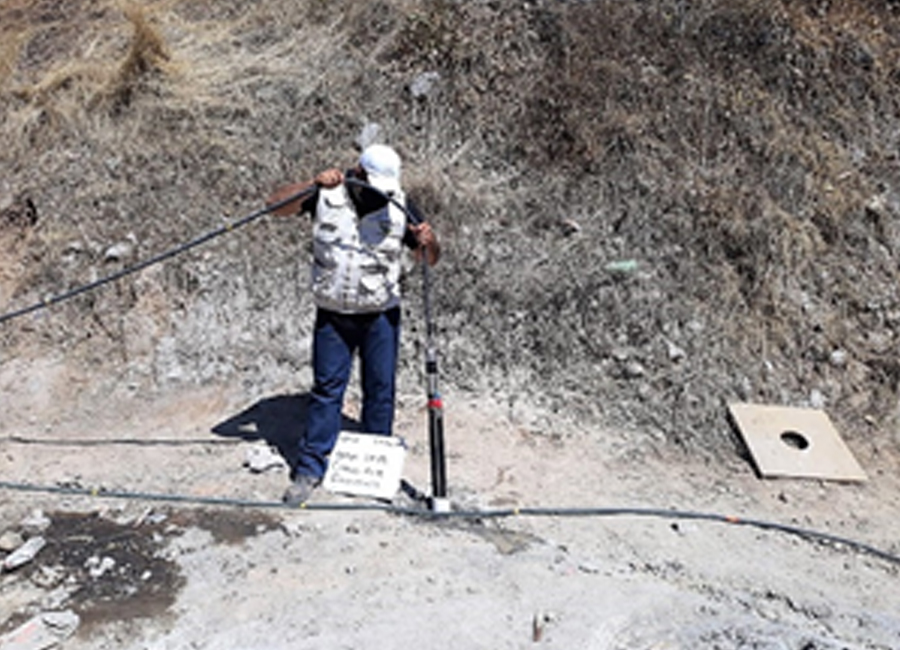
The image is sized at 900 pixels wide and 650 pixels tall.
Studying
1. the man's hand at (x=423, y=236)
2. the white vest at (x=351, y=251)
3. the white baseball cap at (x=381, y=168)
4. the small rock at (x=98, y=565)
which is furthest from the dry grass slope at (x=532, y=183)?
the small rock at (x=98, y=565)

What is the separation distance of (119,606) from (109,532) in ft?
1.90

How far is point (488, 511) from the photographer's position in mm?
A: 4230

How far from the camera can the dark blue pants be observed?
4258mm

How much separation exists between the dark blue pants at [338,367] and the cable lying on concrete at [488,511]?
0.28 metres

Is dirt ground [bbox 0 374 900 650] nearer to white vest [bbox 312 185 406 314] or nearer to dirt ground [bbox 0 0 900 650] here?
dirt ground [bbox 0 0 900 650]

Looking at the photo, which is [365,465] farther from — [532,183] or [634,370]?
[532,183]

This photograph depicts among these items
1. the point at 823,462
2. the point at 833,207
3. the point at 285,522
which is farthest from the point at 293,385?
the point at 833,207

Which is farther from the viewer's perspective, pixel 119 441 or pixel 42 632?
pixel 119 441

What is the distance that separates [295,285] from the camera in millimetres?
5766

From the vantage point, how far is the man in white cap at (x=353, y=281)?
13.5ft

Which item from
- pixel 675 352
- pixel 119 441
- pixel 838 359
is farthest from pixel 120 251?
pixel 838 359

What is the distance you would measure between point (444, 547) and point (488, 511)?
1.23ft

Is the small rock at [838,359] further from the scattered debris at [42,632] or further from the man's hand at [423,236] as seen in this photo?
the scattered debris at [42,632]

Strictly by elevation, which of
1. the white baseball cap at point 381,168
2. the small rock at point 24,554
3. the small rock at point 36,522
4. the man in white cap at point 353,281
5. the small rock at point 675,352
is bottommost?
the small rock at point 24,554
